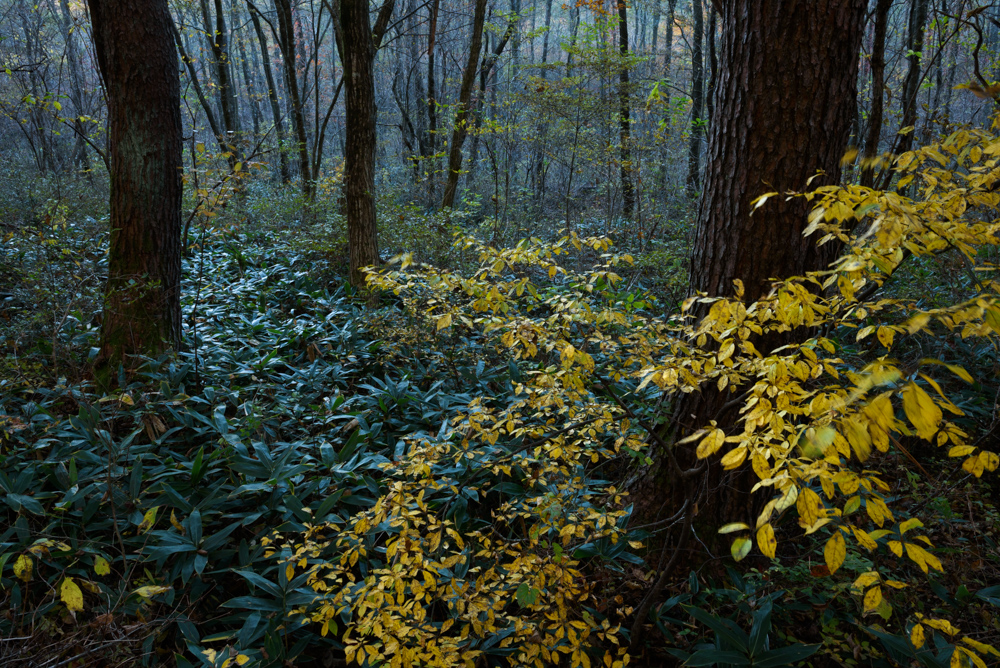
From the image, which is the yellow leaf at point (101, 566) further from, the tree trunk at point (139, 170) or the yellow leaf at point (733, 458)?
the yellow leaf at point (733, 458)

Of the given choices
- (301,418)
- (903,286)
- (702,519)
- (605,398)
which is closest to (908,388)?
(702,519)

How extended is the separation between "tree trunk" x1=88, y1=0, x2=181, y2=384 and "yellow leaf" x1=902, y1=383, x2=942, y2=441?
4252mm

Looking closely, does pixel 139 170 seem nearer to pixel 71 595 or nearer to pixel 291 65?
pixel 71 595

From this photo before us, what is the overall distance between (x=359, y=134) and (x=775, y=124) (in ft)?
15.3

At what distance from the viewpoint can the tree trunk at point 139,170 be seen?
12.4 ft

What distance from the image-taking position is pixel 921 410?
1.05 m

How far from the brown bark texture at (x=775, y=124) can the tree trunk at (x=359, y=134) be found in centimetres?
400

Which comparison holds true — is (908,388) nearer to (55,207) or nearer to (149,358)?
(149,358)

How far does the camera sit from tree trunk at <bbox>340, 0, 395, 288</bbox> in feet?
18.4

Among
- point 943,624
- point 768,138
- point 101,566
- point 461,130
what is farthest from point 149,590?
point 461,130

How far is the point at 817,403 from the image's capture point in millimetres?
1315

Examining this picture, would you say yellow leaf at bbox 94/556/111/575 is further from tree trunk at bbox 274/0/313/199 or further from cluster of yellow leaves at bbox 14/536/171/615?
tree trunk at bbox 274/0/313/199

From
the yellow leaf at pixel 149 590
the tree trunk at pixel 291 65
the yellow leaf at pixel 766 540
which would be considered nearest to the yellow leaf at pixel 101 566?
the yellow leaf at pixel 149 590

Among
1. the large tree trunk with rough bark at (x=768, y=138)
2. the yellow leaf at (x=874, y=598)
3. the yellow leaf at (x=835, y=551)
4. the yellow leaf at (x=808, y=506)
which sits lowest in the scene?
the yellow leaf at (x=874, y=598)
